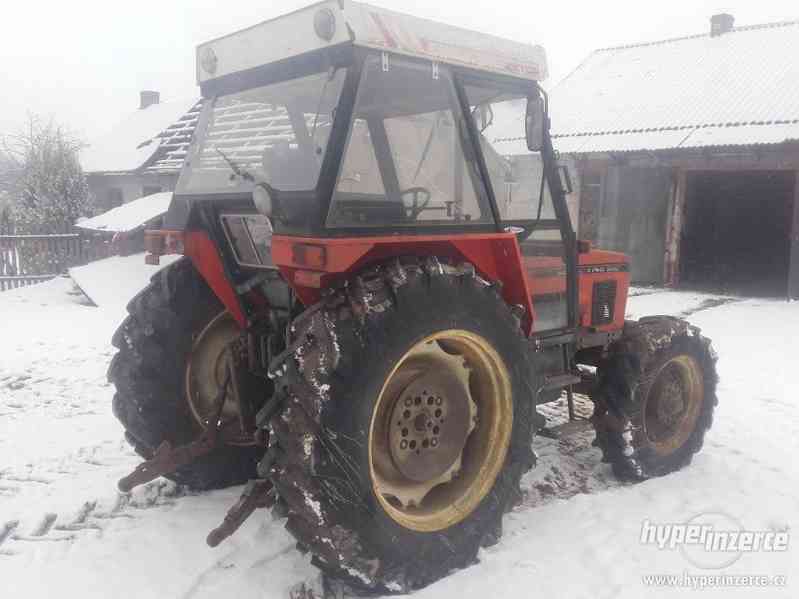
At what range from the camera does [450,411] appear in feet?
10.1

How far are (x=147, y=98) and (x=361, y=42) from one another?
28108 mm

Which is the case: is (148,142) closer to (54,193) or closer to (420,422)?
(54,193)

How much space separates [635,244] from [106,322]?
10.7 metres

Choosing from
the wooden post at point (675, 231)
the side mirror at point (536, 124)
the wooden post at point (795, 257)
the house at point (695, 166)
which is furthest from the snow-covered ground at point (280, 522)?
the house at point (695, 166)

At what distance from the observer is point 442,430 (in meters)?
3.08

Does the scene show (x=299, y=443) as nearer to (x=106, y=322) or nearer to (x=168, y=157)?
(x=106, y=322)

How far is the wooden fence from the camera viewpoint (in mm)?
13453

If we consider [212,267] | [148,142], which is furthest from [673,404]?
[148,142]

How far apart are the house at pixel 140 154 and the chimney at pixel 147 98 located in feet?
4.18

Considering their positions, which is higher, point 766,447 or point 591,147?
point 591,147

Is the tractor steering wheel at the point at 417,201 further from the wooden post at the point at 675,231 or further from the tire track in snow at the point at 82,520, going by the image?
the wooden post at the point at 675,231

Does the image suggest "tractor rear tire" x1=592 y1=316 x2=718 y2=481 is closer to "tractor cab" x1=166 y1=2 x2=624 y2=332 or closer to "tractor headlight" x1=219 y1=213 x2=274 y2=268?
"tractor cab" x1=166 y1=2 x2=624 y2=332

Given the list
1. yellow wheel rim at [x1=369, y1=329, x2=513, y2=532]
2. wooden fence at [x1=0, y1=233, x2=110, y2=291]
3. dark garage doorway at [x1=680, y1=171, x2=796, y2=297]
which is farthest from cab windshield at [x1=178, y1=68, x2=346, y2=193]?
dark garage doorway at [x1=680, y1=171, x2=796, y2=297]

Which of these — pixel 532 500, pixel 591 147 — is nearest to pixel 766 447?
pixel 532 500
